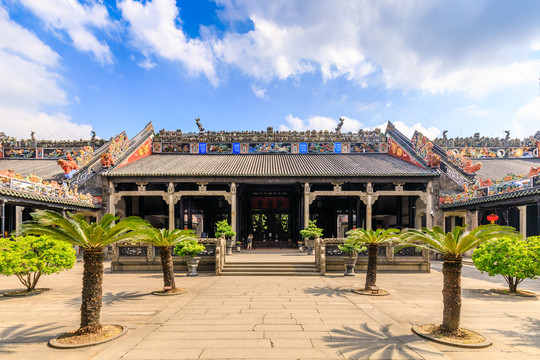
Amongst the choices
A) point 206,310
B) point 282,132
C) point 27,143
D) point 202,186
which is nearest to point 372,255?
point 206,310

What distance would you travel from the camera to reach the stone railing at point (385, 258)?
1414 cm

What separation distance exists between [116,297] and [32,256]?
2.93 m

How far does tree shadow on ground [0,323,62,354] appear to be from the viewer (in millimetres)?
5629

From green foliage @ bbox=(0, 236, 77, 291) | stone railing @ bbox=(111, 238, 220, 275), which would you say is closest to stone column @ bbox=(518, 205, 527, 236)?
stone railing @ bbox=(111, 238, 220, 275)

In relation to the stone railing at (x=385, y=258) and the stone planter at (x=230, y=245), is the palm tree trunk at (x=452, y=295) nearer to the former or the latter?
the stone railing at (x=385, y=258)

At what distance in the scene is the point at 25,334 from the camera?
601 centimetres

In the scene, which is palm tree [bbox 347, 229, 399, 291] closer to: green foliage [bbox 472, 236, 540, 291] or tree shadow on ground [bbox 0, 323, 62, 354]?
green foliage [bbox 472, 236, 540, 291]

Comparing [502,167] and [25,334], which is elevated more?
[502,167]

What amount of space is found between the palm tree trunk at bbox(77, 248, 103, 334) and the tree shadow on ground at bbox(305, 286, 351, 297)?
6.06m

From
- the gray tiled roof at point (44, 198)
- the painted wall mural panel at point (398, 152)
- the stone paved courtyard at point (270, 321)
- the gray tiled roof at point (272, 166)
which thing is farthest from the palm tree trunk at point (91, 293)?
the painted wall mural panel at point (398, 152)

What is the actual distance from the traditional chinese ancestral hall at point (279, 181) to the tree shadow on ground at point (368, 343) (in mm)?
8071

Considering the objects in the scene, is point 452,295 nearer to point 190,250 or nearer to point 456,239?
point 456,239

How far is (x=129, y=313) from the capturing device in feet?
24.6

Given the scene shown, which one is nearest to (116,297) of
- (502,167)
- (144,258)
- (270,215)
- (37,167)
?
(144,258)
